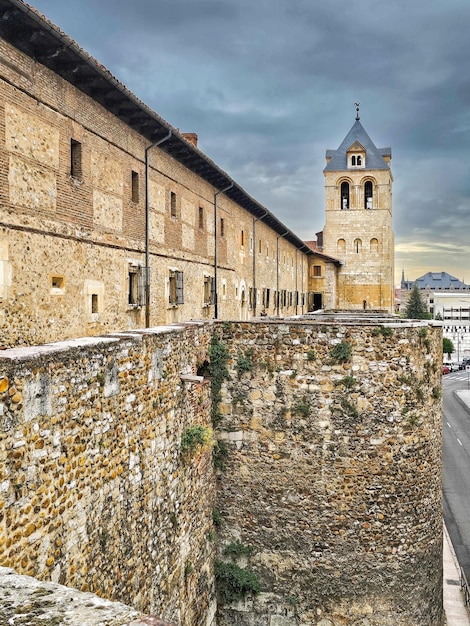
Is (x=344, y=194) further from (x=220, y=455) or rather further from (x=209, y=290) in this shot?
(x=220, y=455)

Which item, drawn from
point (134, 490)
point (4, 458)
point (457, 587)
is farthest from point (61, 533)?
point (457, 587)

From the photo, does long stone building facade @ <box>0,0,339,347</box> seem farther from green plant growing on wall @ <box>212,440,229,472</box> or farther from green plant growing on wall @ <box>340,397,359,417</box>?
green plant growing on wall @ <box>340,397,359,417</box>

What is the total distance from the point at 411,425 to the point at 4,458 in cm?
760

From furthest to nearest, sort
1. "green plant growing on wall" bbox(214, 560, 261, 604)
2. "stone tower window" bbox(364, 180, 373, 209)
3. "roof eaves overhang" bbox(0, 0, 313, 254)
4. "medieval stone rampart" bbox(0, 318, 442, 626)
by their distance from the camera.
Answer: "stone tower window" bbox(364, 180, 373, 209) → "green plant growing on wall" bbox(214, 560, 261, 604) → "medieval stone rampart" bbox(0, 318, 442, 626) → "roof eaves overhang" bbox(0, 0, 313, 254)

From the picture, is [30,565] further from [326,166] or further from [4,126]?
[326,166]

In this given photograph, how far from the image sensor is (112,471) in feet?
21.4

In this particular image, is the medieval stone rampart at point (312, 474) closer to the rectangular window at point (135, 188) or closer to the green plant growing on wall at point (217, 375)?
the green plant growing on wall at point (217, 375)

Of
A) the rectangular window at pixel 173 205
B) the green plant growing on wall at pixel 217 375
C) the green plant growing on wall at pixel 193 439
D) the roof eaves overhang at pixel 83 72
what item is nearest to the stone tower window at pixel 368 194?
the roof eaves overhang at pixel 83 72

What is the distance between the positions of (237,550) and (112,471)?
15.9ft

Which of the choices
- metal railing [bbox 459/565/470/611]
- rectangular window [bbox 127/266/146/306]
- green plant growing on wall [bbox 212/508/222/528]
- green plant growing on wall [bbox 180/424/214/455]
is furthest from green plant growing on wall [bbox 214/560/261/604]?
rectangular window [bbox 127/266/146/306]

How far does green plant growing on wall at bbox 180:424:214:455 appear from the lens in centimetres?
888

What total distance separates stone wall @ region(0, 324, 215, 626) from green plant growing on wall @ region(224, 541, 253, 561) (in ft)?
1.55

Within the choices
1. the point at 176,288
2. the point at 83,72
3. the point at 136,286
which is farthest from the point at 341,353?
the point at 176,288

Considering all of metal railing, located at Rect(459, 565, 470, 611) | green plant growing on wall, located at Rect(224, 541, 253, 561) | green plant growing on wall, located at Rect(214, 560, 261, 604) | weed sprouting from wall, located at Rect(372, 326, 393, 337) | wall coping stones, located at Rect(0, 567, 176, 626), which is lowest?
metal railing, located at Rect(459, 565, 470, 611)
